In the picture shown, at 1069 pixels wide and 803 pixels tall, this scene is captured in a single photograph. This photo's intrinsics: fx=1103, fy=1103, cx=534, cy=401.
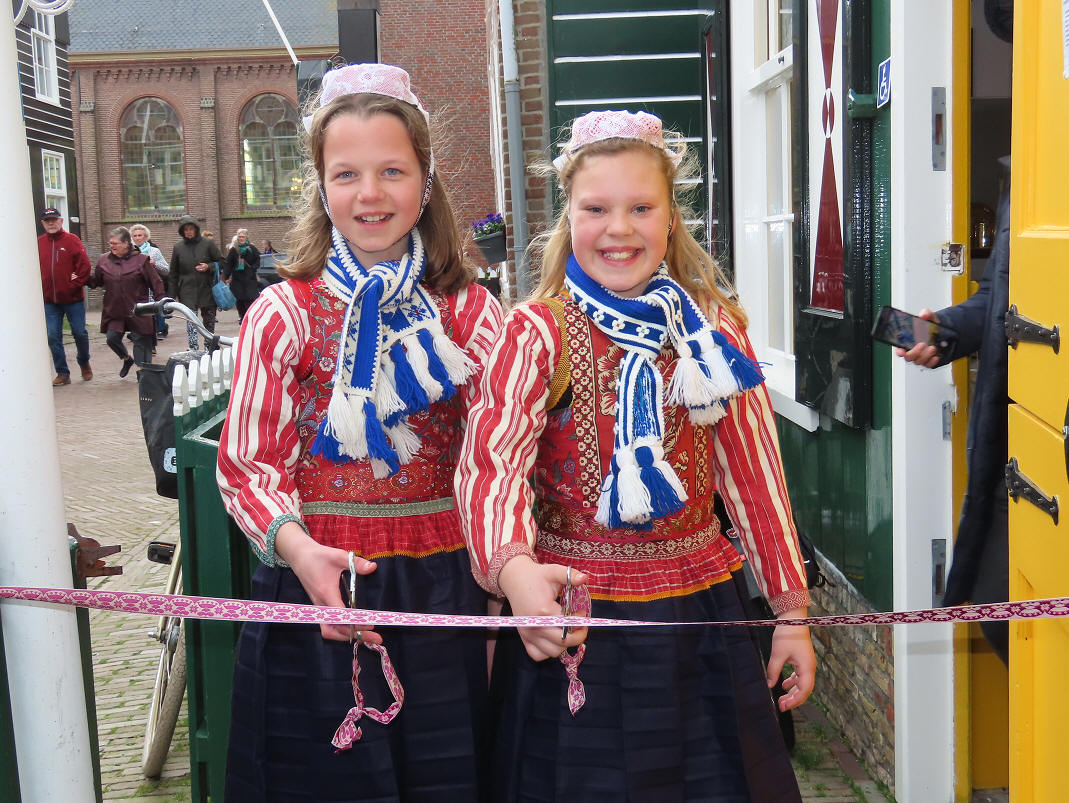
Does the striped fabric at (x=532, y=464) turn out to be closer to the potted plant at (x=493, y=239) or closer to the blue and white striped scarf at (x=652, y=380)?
the blue and white striped scarf at (x=652, y=380)

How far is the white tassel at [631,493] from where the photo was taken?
1.95 metres

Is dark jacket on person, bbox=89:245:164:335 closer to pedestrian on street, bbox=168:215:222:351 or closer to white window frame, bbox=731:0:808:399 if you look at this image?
pedestrian on street, bbox=168:215:222:351

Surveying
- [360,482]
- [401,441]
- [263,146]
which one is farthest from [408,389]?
[263,146]

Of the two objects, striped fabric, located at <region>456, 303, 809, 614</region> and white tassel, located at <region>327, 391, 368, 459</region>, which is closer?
striped fabric, located at <region>456, 303, 809, 614</region>

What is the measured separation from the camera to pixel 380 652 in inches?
83.7

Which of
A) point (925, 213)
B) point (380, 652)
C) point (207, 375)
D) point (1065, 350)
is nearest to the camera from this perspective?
point (1065, 350)

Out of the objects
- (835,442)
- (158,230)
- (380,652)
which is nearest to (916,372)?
(835,442)

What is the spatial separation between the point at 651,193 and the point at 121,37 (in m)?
37.2

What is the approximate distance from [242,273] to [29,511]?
20.9m

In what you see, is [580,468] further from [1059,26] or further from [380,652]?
[1059,26]

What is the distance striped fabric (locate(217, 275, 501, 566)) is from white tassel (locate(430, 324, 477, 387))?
22 centimetres

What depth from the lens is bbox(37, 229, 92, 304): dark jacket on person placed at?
13016mm

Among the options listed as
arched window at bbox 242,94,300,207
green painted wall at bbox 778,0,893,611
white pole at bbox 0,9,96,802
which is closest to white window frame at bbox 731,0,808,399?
green painted wall at bbox 778,0,893,611

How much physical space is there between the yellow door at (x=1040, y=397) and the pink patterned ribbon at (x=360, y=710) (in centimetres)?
124
